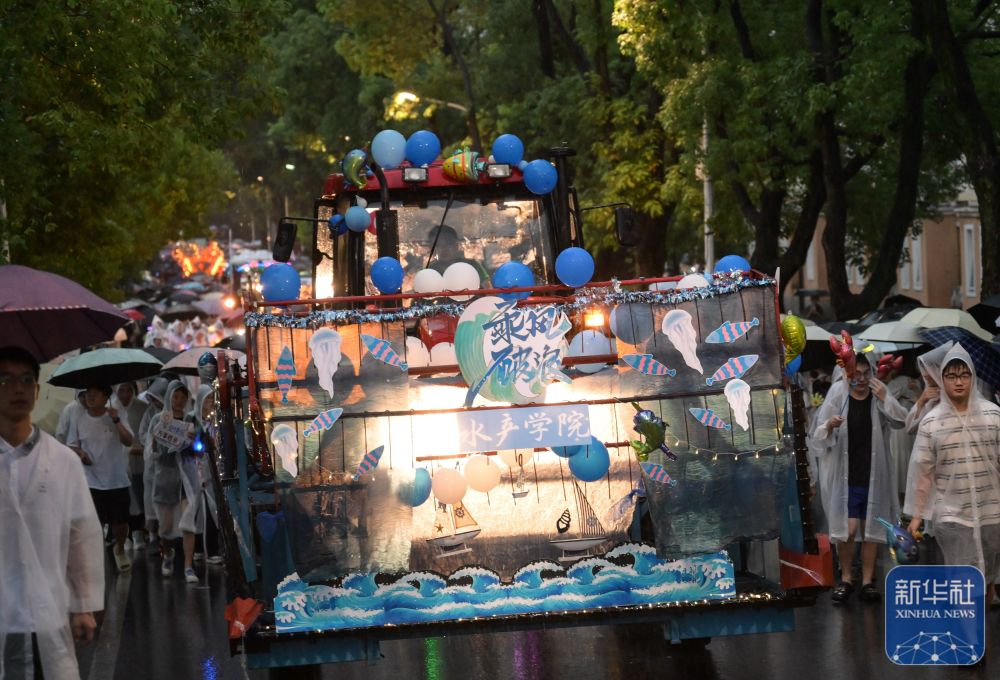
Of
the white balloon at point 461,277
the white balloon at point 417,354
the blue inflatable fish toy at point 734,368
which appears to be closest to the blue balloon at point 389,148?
the white balloon at point 461,277

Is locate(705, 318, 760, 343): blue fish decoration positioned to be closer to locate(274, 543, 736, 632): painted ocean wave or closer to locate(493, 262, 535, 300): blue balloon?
locate(274, 543, 736, 632): painted ocean wave

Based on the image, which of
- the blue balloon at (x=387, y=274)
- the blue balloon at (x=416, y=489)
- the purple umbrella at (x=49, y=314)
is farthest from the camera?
the blue balloon at (x=387, y=274)

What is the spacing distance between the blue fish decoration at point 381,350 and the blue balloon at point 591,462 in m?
1.11

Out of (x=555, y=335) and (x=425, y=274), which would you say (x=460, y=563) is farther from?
(x=425, y=274)

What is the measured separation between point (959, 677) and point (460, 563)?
2795 mm

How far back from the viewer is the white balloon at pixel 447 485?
8195mm

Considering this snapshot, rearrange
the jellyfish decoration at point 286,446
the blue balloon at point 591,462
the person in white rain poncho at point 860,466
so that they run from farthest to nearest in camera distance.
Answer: the person in white rain poncho at point 860,466 < the blue balloon at point 591,462 < the jellyfish decoration at point 286,446

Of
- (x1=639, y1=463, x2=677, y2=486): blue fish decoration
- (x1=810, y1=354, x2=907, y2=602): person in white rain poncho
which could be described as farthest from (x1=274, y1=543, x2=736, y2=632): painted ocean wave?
(x1=810, y1=354, x2=907, y2=602): person in white rain poncho

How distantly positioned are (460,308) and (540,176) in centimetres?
357

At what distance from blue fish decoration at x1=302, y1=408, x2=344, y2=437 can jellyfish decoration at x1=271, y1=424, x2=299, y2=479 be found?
0.09 metres

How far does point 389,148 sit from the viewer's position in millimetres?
11320

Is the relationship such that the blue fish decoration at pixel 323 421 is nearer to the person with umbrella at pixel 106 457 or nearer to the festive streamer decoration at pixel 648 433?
the festive streamer decoration at pixel 648 433

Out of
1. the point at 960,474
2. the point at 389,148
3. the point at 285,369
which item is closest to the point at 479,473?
the point at 285,369

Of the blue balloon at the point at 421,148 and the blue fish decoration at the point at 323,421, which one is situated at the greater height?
the blue balloon at the point at 421,148
